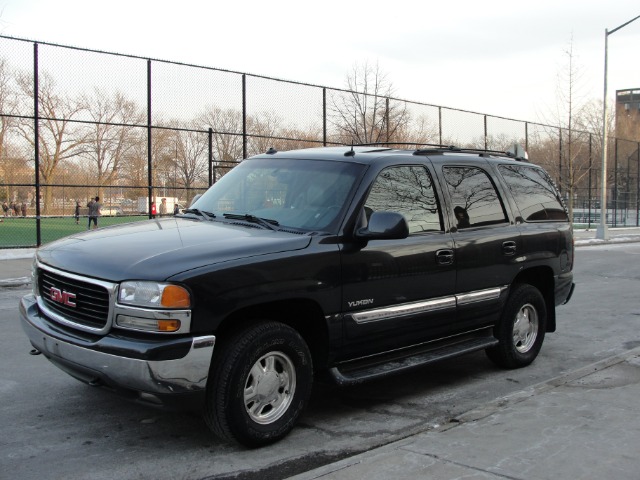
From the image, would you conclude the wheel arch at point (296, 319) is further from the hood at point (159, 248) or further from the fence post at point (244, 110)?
the fence post at point (244, 110)

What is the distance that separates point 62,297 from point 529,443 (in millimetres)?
3004

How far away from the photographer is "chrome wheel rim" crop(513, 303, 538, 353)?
6.06 metres

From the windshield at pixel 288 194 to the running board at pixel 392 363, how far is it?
0.97 meters

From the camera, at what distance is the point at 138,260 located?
3.75 meters

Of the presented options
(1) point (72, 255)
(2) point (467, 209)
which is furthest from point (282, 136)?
(1) point (72, 255)

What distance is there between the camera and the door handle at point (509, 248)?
5.68 m

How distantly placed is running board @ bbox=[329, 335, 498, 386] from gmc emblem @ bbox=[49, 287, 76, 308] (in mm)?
1694

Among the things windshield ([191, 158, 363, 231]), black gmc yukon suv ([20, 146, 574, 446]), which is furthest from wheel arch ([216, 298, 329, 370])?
windshield ([191, 158, 363, 231])

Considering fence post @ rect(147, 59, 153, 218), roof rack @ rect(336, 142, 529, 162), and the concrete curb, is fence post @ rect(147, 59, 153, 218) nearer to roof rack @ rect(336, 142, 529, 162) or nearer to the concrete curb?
roof rack @ rect(336, 142, 529, 162)

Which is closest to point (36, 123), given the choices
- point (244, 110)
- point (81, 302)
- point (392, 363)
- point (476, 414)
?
point (244, 110)

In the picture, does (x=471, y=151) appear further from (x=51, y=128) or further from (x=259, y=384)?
(x=51, y=128)

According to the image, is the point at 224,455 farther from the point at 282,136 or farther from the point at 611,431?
the point at 282,136

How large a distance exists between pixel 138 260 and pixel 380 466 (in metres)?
1.78

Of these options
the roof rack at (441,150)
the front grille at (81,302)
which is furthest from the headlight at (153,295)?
the roof rack at (441,150)
